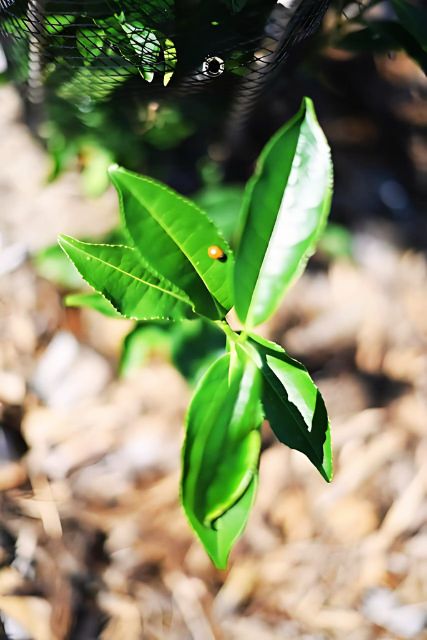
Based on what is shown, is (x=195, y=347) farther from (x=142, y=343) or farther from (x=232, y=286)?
(x=232, y=286)

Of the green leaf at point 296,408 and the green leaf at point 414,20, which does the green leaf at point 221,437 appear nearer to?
the green leaf at point 296,408

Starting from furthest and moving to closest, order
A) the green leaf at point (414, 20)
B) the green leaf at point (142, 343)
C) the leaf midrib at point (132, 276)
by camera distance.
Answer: the green leaf at point (142, 343) → the green leaf at point (414, 20) → the leaf midrib at point (132, 276)

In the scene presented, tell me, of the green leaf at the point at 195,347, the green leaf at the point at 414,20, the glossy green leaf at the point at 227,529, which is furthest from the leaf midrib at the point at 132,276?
the green leaf at the point at 414,20

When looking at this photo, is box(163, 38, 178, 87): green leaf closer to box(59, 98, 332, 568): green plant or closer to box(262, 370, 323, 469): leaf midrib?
box(59, 98, 332, 568): green plant

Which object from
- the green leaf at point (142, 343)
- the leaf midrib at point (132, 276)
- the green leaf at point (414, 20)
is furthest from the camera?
the green leaf at point (142, 343)

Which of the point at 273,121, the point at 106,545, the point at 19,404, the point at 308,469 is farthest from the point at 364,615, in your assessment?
the point at 273,121

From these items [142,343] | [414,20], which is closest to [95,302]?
[142,343]

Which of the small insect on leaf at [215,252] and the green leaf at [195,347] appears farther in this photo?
the green leaf at [195,347]
